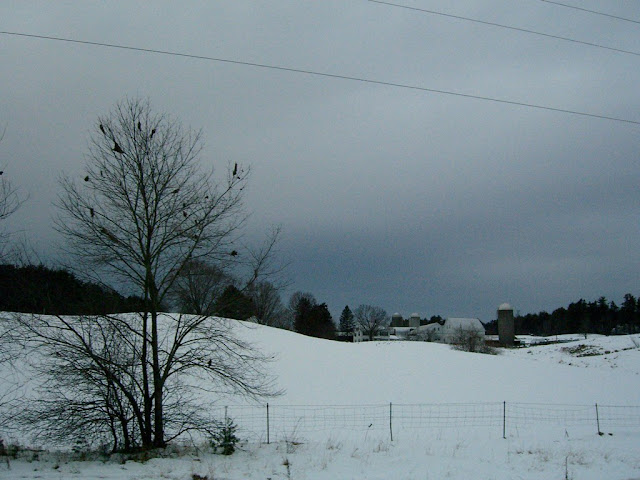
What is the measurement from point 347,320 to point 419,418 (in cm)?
9818

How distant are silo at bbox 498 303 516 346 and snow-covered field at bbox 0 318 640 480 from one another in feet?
134

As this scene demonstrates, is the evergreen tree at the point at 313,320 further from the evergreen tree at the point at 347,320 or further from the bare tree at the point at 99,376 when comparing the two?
the bare tree at the point at 99,376

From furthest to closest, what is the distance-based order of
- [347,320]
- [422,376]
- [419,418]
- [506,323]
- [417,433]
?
[347,320] → [506,323] → [422,376] → [419,418] → [417,433]

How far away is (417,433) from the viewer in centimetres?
1631

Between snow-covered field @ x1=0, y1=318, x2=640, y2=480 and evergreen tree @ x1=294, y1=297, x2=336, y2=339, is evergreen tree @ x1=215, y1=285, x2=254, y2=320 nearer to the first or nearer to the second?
snow-covered field @ x1=0, y1=318, x2=640, y2=480

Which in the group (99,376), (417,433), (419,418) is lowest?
(419,418)

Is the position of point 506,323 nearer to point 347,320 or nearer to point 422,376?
point 347,320

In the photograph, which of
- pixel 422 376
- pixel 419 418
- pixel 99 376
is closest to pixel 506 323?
pixel 422 376

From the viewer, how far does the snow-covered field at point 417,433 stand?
10281mm

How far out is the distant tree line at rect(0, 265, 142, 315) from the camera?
434 inches

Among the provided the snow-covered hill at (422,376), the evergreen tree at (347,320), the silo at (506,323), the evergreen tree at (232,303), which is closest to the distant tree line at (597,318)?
the silo at (506,323)

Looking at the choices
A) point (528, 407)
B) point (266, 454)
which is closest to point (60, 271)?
point (266, 454)

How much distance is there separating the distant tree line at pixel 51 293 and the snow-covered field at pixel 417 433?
3.03m

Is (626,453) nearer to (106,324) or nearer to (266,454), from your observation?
(266,454)
